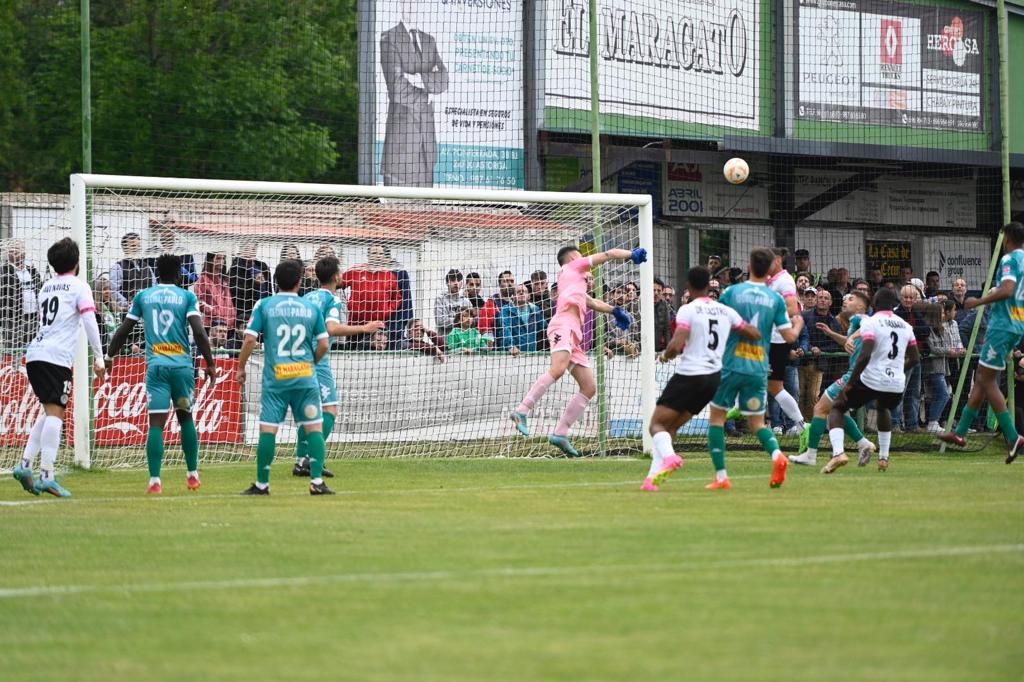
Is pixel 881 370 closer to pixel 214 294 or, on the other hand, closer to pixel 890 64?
pixel 214 294

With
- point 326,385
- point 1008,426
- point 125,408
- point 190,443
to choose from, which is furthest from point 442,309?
point 1008,426

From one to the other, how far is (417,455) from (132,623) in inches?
463

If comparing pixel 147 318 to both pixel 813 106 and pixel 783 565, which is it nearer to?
pixel 783 565

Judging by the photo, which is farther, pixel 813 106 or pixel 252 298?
pixel 813 106

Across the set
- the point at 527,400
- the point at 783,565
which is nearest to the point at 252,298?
the point at 527,400

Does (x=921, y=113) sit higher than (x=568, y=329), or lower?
higher

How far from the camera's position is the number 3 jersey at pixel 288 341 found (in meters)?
12.5

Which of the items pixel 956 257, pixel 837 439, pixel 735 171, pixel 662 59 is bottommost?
pixel 837 439

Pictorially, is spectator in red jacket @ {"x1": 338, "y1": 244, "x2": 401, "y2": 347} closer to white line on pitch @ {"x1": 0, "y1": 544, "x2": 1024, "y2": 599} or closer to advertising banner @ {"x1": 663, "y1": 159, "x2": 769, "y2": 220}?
advertising banner @ {"x1": 663, "y1": 159, "x2": 769, "y2": 220}

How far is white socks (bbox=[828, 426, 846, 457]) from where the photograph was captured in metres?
14.5

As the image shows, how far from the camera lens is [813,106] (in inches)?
1045

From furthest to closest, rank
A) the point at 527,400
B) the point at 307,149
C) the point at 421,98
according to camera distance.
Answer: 1. the point at 307,149
2. the point at 421,98
3. the point at 527,400

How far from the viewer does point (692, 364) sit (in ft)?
41.0

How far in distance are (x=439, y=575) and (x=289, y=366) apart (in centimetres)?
540
